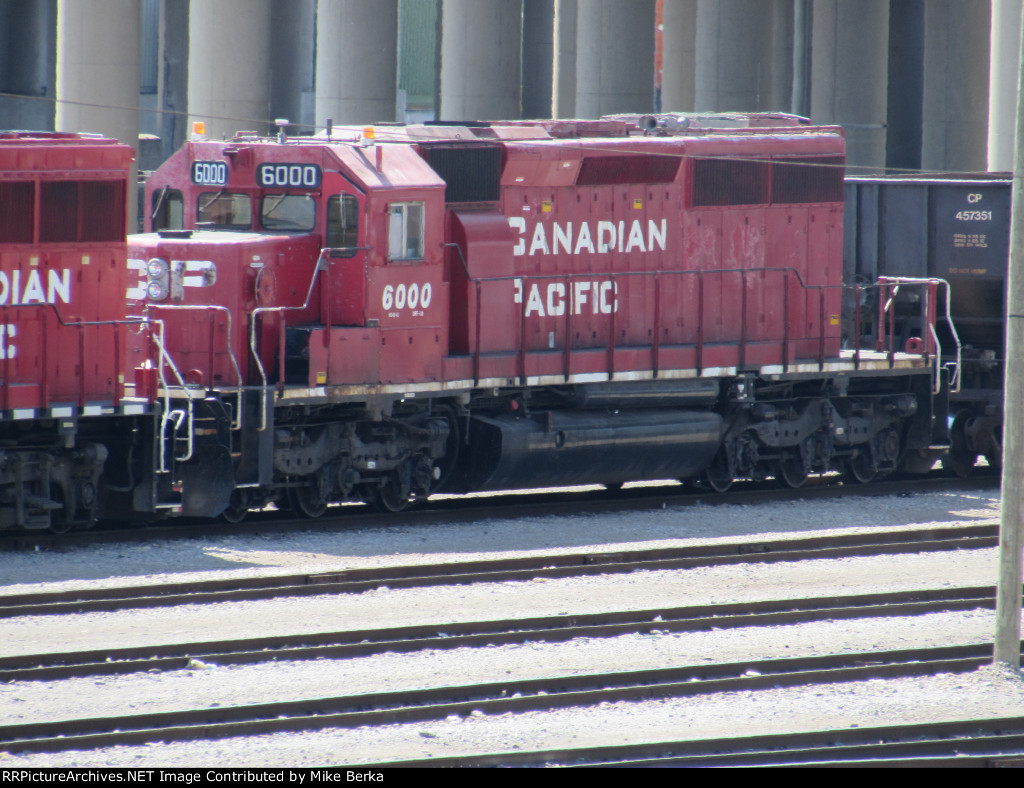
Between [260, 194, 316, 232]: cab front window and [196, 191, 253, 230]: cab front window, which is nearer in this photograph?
[260, 194, 316, 232]: cab front window

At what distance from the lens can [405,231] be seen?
14781 mm

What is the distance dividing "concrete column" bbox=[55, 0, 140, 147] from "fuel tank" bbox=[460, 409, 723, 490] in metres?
11.4

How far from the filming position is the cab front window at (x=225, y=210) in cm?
1488

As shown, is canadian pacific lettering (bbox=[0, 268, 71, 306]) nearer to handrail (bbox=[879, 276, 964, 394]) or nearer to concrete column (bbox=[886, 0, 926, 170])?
handrail (bbox=[879, 276, 964, 394])

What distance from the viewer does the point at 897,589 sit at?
12.6 meters

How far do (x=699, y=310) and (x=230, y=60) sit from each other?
538 inches

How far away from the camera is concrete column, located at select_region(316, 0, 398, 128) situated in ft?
94.0

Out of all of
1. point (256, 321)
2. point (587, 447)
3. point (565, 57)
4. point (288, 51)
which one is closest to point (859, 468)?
point (587, 447)

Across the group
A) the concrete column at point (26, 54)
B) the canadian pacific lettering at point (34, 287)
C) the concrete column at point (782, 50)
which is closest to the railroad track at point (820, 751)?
the canadian pacific lettering at point (34, 287)

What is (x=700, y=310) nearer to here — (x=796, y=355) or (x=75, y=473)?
(x=796, y=355)

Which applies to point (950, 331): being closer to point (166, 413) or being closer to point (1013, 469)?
point (1013, 469)

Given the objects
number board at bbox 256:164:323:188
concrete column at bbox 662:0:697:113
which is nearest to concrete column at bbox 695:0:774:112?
concrete column at bbox 662:0:697:113

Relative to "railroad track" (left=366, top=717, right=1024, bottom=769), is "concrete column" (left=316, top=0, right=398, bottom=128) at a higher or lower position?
higher
